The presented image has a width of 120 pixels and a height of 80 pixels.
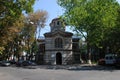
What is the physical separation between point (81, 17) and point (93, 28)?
11.9 feet

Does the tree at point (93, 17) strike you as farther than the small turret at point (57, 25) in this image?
No

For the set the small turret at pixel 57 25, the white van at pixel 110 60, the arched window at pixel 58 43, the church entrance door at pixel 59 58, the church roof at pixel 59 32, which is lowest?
the white van at pixel 110 60

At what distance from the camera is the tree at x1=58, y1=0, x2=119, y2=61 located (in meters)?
62.5

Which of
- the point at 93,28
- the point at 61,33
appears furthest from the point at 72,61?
the point at 93,28

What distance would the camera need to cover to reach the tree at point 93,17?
2461 inches

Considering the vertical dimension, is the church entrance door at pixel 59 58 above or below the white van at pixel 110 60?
above

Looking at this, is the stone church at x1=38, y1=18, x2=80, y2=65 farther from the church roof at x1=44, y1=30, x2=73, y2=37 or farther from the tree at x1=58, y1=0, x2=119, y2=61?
the tree at x1=58, y1=0, x2=119, y2=61

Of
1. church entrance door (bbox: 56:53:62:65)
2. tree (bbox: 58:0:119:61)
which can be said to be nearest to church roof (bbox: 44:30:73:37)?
church entrance door (bbox: 56:53:62:65)

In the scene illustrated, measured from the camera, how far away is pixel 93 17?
62.6 meters

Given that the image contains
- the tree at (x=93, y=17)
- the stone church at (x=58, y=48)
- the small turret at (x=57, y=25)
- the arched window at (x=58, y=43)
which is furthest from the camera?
the small turret at (x=57, y=25)

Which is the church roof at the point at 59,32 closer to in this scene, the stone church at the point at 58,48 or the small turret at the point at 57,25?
the stone church at the point at 58,48

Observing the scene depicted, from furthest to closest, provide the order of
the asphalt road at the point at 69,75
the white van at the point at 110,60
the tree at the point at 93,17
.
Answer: the tree at the point at 93,17 < the white van at the point at 110,60 < the asphalt road at the point at 69,75

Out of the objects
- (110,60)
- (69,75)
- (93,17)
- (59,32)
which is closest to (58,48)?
(59,32)

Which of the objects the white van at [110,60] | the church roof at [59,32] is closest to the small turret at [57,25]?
the church roof at [59,32]
